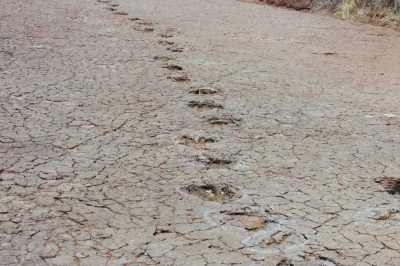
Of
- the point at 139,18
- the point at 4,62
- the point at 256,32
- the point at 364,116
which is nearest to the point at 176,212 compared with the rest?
the point at 364,116

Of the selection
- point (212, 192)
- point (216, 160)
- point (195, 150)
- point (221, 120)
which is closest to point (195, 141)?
point (195, 150)

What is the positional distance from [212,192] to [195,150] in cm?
54

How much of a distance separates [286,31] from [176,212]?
186 inches

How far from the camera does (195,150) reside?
11.3 ft

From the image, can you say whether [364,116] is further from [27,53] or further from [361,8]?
[361,8]

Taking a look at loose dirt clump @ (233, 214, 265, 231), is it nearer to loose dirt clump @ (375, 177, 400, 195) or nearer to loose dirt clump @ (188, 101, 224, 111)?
loose dirt clump @ (375, 177, 400, 195)

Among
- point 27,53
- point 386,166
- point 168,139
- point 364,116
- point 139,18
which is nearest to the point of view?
point 386,166

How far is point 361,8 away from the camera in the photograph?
824 cm

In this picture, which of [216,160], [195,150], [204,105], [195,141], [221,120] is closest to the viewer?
[216,160]

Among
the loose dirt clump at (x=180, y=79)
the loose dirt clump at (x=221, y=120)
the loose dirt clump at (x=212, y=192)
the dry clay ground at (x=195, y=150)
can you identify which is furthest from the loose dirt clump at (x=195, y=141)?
the loose dirt clump at (x=180, y=79)

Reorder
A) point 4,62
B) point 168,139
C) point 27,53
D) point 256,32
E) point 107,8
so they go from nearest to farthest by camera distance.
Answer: point 168,139 → point 4,62 → point 27,53 → point 256,32 → point 107,8

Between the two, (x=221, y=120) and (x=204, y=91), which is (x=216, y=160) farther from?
(x=204, y=91)

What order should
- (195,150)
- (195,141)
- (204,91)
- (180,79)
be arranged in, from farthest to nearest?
(180,79) < (204,91) < (195,141) < (195,150)

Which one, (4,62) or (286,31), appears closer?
(4,62)
